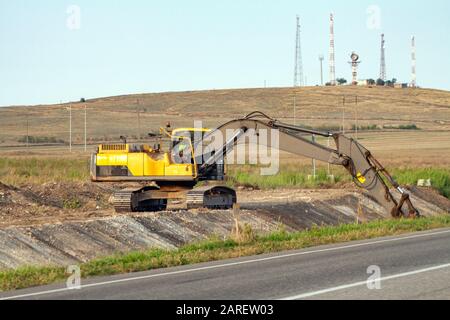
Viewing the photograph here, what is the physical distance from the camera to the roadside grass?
17344 millimetres

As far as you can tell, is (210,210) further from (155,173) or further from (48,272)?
(48,272)

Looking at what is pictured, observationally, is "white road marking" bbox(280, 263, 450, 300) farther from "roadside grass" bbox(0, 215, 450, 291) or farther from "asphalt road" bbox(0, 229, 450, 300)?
"roadside grass" bbox(0, 215, 450, 291)

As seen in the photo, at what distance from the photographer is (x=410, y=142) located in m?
90.7

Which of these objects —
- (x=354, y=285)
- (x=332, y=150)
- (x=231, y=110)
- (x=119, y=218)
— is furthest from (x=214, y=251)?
(x=231, y=110)

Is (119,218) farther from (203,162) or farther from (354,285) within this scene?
(354,285)

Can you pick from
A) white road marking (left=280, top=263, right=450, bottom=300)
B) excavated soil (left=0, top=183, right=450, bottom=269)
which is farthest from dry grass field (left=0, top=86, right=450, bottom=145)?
white road marking (left=280, top=263, right=450, bottom=300)

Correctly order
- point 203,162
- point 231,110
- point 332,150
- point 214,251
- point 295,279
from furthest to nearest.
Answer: point 231,110 → point 203,162 → point 332,150 → point 214,251 → point 295,279

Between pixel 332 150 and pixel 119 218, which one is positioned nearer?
pixel 119 218

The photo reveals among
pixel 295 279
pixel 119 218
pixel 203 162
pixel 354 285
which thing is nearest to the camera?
pixel 354 285

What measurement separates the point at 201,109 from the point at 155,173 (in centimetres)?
9571

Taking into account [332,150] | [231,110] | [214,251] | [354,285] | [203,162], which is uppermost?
[231,110]

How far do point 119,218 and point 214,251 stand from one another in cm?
575

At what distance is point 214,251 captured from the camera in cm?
2062

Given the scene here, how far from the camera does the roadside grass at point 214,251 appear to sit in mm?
17344
